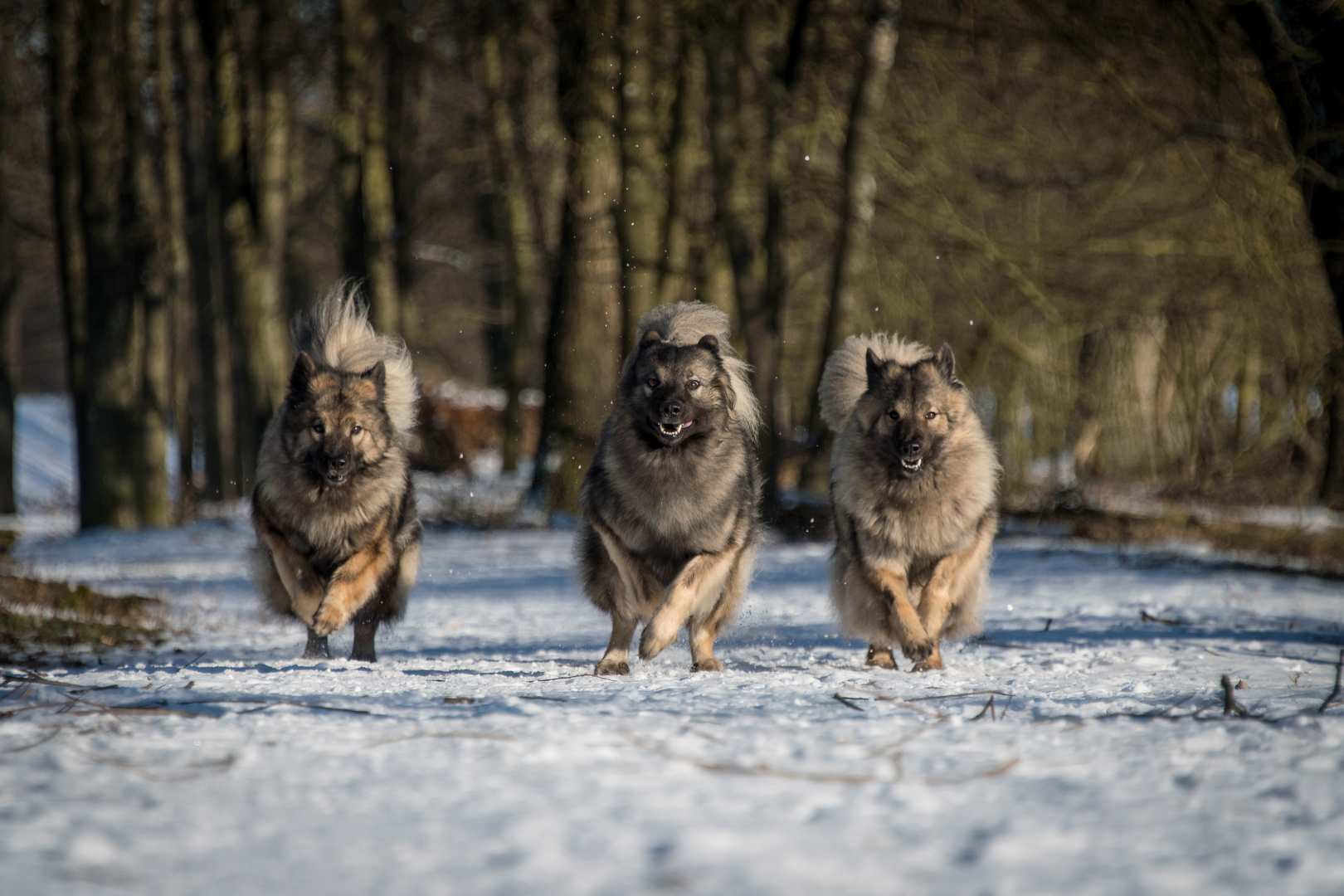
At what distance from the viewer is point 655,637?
514 cm

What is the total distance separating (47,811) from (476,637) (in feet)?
15.0

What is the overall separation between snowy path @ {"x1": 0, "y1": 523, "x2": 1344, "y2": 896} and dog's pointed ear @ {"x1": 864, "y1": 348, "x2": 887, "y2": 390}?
5.32ft

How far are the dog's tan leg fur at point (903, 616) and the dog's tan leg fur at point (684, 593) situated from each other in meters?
0.75

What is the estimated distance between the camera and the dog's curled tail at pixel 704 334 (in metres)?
6.01

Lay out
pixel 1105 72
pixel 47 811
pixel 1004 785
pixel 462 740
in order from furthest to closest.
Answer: pixel 1105 72, pixel 462 740, pixel 1004 785, pixel 47 811

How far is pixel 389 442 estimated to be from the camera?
6.30 metres

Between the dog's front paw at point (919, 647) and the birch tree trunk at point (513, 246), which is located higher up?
the birch tree trunk at point (513, 246)

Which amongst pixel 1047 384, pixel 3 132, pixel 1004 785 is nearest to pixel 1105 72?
pixel 1047 384

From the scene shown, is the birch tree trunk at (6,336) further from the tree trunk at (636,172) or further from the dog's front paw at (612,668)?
the dog's front paw at (612,668)

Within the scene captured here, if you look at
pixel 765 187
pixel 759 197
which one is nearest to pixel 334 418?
pixel 765 187

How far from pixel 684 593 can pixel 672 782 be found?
241cm

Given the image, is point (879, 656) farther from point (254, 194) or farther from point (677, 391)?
point (254, 194)

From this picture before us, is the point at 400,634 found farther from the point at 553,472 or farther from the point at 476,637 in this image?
the point at 553,472

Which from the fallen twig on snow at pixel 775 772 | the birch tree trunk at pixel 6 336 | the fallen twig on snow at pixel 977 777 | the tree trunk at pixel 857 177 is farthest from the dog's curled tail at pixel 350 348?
the birch tree trunk at pixel 6 336
